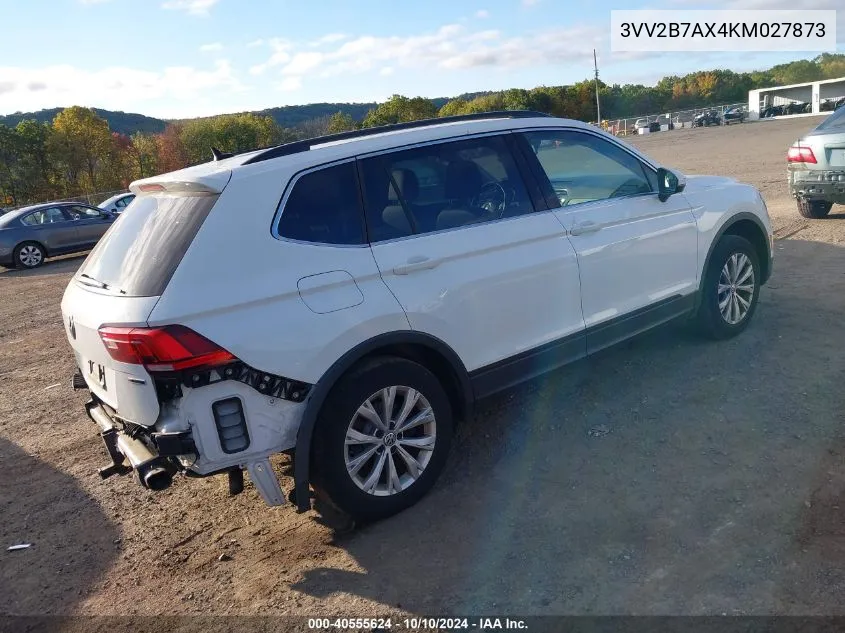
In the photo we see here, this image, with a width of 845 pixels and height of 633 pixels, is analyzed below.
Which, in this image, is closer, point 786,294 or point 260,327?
point 260,327

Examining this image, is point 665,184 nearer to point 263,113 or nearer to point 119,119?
point 263,113

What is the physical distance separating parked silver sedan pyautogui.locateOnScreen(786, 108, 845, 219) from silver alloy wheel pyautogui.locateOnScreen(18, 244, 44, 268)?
16955 mm

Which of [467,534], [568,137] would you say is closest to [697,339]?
[568,137]

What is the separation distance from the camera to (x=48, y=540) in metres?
3.94

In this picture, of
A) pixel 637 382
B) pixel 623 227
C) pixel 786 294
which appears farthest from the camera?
pixel 786 294

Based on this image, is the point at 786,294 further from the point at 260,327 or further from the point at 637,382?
the point at 260,327

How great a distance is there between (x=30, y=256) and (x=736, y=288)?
17431 mm

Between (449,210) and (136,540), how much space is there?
252 cm

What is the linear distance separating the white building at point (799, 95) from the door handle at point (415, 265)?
249 ft

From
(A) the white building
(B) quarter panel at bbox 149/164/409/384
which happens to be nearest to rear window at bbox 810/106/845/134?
(B) quarter panel at bbox 149/164/409/384

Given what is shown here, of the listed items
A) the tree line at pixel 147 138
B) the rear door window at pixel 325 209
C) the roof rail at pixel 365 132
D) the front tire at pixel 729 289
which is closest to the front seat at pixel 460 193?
the roof rail at pixel 365 132

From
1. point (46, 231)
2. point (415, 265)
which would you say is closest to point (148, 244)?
point (415, 265)

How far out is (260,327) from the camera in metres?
3.14

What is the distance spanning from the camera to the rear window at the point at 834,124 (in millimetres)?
9234
